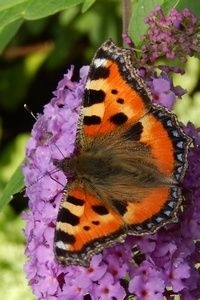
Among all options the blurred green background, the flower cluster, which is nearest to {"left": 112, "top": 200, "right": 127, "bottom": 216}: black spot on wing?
the flower cluster

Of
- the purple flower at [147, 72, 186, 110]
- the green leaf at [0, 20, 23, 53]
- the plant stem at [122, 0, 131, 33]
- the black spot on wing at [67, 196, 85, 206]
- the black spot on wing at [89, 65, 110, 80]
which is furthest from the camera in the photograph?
the green leaf at [0, 20, 23, 53]

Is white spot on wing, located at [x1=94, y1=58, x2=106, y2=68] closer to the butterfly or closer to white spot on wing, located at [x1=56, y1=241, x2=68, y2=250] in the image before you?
the butterfly

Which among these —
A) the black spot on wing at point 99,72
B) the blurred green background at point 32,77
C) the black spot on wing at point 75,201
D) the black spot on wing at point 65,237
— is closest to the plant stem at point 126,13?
the black spot on wing at point 99,72

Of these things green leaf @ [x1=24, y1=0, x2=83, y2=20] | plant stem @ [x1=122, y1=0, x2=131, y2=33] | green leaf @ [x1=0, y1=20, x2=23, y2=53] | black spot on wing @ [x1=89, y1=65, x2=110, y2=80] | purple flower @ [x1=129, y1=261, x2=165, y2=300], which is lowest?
purple flower @ [x1=129, y1=261, x2=165, y2=300]

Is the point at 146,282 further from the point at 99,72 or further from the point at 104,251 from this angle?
the point at 99,72

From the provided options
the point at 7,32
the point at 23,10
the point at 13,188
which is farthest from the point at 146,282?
the point at 7,32

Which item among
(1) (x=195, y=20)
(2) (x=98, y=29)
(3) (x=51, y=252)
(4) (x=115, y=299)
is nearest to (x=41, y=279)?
(3) (x=51, y=252)

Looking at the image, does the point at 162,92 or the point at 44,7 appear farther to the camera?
the point at 44,7

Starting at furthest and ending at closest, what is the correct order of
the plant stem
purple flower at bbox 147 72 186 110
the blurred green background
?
the blurred green background, the plant stem, purple flower at bbox 147 72 186 110
